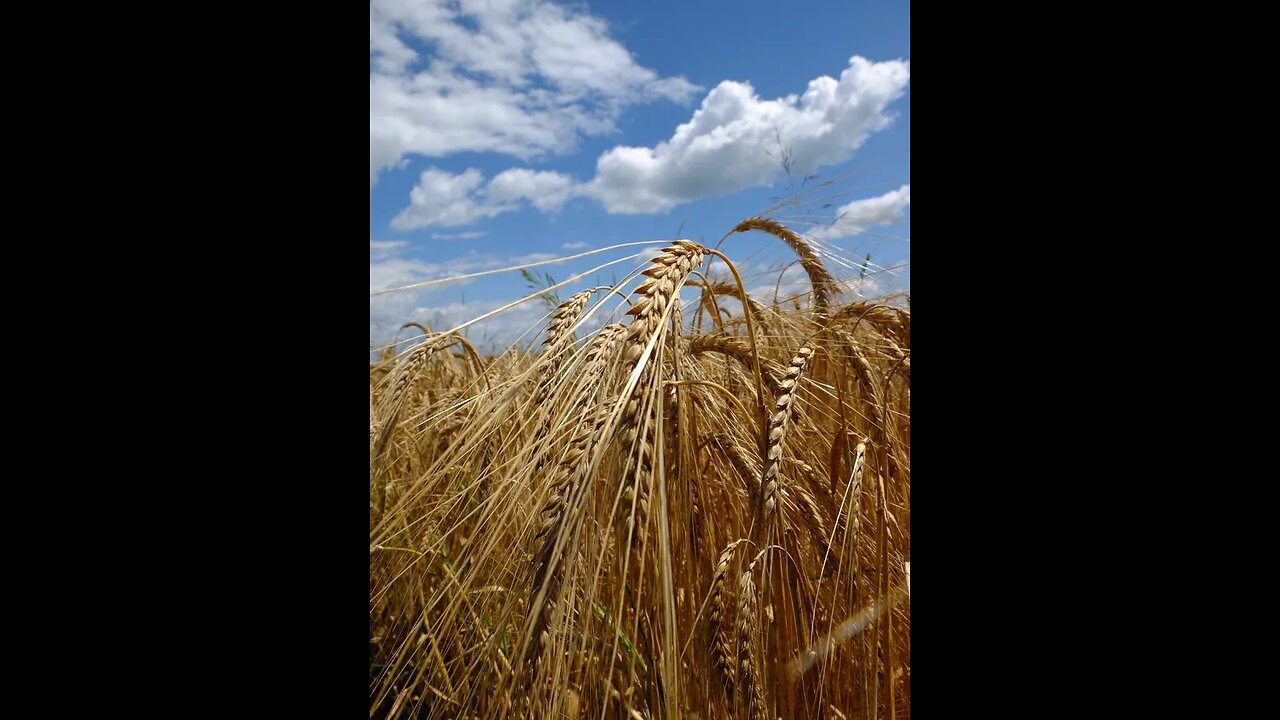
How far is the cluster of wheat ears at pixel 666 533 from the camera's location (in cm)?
61

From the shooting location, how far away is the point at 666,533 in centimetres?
59

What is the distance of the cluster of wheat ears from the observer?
608 millimetres
